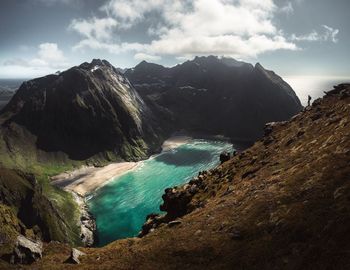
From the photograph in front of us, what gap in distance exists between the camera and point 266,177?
60.8 m

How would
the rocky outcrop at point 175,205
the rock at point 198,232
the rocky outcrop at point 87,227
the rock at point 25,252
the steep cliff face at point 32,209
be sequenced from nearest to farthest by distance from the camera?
the rock at point 25,252 < the rock at point 198,232 < the rocky outcrop at point 175,205 < the steep cliff face at point 32,209 < the rocky outcrop at point 87,227

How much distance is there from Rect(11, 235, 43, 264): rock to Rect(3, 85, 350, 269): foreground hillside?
3.54ft

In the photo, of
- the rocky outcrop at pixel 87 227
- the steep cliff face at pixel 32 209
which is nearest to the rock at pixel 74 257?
the steep cliff face at pixel 32 209

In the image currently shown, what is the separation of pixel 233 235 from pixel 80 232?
14173 centimetres

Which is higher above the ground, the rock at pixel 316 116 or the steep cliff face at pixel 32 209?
the rock at pixel 316 116

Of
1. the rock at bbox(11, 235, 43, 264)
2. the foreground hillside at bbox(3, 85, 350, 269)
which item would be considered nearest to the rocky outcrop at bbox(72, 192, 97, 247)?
the foreground hillside at bbox(3, 85, 350, 269)

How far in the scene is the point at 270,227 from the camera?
39.0m

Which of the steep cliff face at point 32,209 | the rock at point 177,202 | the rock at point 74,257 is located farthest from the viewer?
the steep cliff face at point 32,209

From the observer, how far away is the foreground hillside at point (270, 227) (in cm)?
3238

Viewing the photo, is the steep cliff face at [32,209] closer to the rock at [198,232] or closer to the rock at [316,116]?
the rock at [198,232]

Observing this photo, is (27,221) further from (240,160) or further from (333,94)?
(333,94)

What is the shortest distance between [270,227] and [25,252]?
3005cm

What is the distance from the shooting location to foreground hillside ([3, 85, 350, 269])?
32375 mm

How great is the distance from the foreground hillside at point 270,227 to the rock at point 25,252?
108 centimetres
